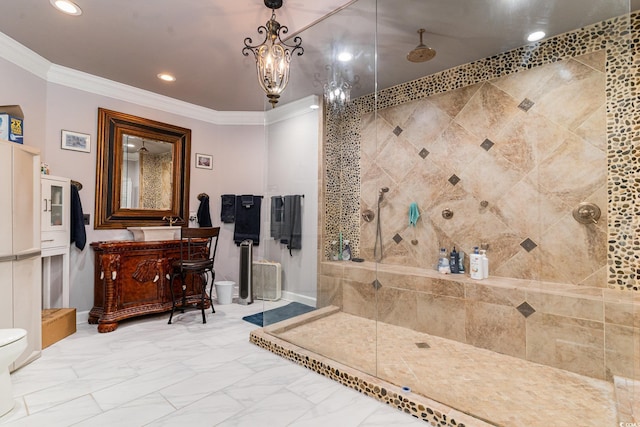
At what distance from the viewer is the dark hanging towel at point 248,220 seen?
435 centimetres

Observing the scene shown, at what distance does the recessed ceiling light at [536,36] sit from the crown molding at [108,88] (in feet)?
10.7

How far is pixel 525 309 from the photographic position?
7.88 feet

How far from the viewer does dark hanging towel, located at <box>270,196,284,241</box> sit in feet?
11.3

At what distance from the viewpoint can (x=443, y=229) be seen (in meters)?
3.20

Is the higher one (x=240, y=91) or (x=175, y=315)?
(x=240, y=91)

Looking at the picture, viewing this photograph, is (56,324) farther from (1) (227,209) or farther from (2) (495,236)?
(2) (495,236)

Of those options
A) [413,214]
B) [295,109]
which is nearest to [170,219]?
[295,109]

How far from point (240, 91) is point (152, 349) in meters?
2.95

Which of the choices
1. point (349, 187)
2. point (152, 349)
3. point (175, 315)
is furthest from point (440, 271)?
point (175, 315)

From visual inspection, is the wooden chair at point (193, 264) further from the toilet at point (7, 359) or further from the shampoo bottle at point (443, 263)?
the shampoo bottle at point (443, 263)

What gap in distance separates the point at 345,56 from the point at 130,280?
323 cm

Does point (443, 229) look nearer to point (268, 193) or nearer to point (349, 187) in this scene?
point (349, 187)

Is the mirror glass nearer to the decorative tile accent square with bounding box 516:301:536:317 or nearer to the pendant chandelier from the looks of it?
the pendant chandelier

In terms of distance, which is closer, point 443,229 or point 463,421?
point 463,421
